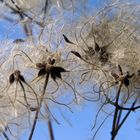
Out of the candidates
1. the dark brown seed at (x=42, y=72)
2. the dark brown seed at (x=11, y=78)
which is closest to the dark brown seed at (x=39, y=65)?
the dark brown seed at (x=42, y=72)

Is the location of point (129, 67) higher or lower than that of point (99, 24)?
lower

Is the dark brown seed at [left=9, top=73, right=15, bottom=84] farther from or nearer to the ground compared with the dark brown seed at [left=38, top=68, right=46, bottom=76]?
nearer to the ground

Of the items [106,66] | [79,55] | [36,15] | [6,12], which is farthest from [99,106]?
[6,12]

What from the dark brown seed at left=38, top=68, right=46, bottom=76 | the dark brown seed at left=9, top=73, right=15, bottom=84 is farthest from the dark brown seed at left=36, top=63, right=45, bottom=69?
the dark brown seed at left=9, top=73, right=15, bottom=84

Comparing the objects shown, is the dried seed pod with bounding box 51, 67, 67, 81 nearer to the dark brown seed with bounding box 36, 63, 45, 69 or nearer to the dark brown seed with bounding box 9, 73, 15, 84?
the dark brown seed with bounding box 36, 63, 45, 69

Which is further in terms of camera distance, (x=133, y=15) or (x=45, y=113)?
(x=133, y=15)

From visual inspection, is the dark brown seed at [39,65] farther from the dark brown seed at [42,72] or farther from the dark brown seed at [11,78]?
the dark brown seed at [11,78]

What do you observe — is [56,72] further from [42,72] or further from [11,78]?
[11,78]

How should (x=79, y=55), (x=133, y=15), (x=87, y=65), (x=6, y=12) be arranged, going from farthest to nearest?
(x=6, y=12) < (x=133, y=15) < (x=87, y=65) < (x=79, y=55)

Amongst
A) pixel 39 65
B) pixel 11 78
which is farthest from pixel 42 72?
pixel 11 78

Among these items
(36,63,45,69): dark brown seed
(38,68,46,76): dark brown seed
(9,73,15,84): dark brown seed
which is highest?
(36,63,45,69): dark brown seed

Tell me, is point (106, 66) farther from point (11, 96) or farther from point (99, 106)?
point (11, 96)
